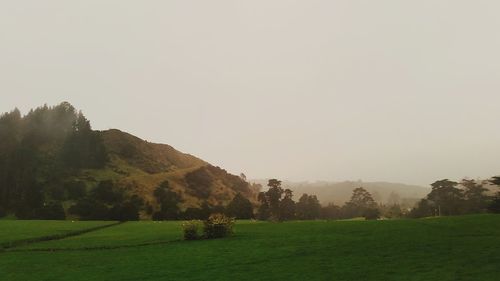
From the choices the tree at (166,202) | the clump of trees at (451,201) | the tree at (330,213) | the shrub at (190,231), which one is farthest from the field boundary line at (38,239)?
the tree at (330,213)

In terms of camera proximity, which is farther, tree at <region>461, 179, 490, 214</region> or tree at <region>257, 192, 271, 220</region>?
tree at <region>257, 192, 271, 220</region>

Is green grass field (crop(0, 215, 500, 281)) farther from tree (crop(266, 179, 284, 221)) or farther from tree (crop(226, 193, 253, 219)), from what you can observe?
tree (crop(266, 179, 284, 221))

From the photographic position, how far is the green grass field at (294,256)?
28.8m

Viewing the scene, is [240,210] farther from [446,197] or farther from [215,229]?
[215,229]

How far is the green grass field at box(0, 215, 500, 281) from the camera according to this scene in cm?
2878

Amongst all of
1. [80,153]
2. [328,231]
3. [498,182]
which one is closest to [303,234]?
[328,231]

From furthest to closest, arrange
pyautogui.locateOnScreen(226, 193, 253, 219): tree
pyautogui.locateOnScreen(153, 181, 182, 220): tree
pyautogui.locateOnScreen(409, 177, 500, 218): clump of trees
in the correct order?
pyautogui.locateOnScreen(226, 193, 253, 219): tree, pyautogui.locateOnScreen(409, 177, 500, 218): clump of trees, pyautogui.locateOnScreen(153, 181, 182, 220): tree

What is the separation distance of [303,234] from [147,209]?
358 ft

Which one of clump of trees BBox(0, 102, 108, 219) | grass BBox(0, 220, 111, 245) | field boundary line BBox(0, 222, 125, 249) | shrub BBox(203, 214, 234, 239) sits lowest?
field boundary line BBox(0, 222, 125, 249)

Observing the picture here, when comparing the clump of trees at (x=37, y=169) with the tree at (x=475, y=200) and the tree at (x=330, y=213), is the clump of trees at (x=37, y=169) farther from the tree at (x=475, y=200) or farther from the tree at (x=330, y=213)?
the tree at (x=475, y=200)

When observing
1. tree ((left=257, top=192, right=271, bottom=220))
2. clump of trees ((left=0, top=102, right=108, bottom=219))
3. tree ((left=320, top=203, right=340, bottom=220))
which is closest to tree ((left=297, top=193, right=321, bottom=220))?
tree ((left=320, top=203, right=340, bottom=220))

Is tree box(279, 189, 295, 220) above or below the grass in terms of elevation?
above

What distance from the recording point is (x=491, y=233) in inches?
1512

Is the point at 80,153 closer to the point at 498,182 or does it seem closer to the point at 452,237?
the point at 498,182
